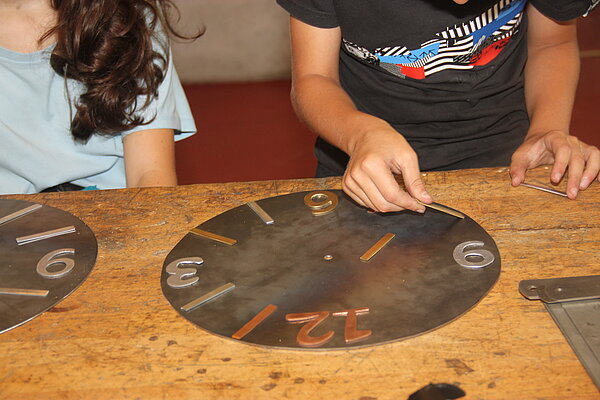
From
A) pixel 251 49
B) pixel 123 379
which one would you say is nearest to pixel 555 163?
pixel 123 379

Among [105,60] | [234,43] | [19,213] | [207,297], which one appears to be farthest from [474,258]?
[234,43]

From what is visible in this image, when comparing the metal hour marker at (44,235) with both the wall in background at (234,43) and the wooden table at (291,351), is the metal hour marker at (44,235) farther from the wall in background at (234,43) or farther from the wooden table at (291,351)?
the wall in background at (234,43)

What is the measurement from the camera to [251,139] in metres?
2.95

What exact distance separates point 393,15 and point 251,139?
1.79m

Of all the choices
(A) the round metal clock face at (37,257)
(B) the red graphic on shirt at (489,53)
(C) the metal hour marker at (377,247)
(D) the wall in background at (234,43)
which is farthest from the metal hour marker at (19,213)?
(D) the wall in background at (234,43)

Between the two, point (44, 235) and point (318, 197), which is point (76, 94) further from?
point (318, 197)

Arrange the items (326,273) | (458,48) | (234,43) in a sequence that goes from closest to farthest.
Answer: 1. (326,273)
2. (458,48)
3. (234,43)

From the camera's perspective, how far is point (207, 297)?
0.78m

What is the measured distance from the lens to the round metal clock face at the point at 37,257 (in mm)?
809

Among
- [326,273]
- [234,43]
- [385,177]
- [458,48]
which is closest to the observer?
[326,273]

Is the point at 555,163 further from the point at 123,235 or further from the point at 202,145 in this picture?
the point at 202,145

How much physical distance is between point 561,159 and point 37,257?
76 centimetres

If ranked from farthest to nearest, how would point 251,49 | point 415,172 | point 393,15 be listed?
1. point 251,49
2. point 393,15
3. point 415,172

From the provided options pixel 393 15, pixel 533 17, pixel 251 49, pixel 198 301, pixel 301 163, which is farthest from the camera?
pixel 251 49
